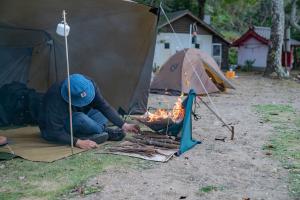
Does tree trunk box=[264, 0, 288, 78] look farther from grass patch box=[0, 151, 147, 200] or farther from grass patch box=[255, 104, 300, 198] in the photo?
grass patch box=[0, 151, 147, 200]

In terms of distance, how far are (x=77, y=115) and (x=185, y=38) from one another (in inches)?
750

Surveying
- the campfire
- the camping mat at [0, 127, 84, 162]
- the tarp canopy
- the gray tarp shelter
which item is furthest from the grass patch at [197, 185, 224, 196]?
the tarp canopy

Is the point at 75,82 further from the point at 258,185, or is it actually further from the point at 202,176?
the point at 258,185

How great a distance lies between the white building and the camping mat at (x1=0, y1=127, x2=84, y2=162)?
641 inches

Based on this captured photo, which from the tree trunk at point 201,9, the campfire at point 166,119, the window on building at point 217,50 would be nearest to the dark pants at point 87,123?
the campfire at point 166,119

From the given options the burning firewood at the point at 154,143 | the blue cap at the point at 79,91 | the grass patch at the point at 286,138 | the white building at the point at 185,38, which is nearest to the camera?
the grass patch at the point at 286,138

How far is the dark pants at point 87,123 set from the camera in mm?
6098

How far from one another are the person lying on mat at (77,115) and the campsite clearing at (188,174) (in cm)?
44

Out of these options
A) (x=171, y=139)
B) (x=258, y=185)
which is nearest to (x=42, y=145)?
(x=171, y=139)

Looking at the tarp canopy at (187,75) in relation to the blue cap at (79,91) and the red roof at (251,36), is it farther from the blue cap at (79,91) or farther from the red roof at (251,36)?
the red roof at (251,36)

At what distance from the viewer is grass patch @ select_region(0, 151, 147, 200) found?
177 inches

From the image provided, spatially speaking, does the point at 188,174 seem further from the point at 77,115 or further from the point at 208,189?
the point at 77,115

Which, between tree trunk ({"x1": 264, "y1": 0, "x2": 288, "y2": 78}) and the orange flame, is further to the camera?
tree trunk ({"x1": 264, "y1": 0, "x2": 288, "y2": 78})

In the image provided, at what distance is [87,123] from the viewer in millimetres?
6113
